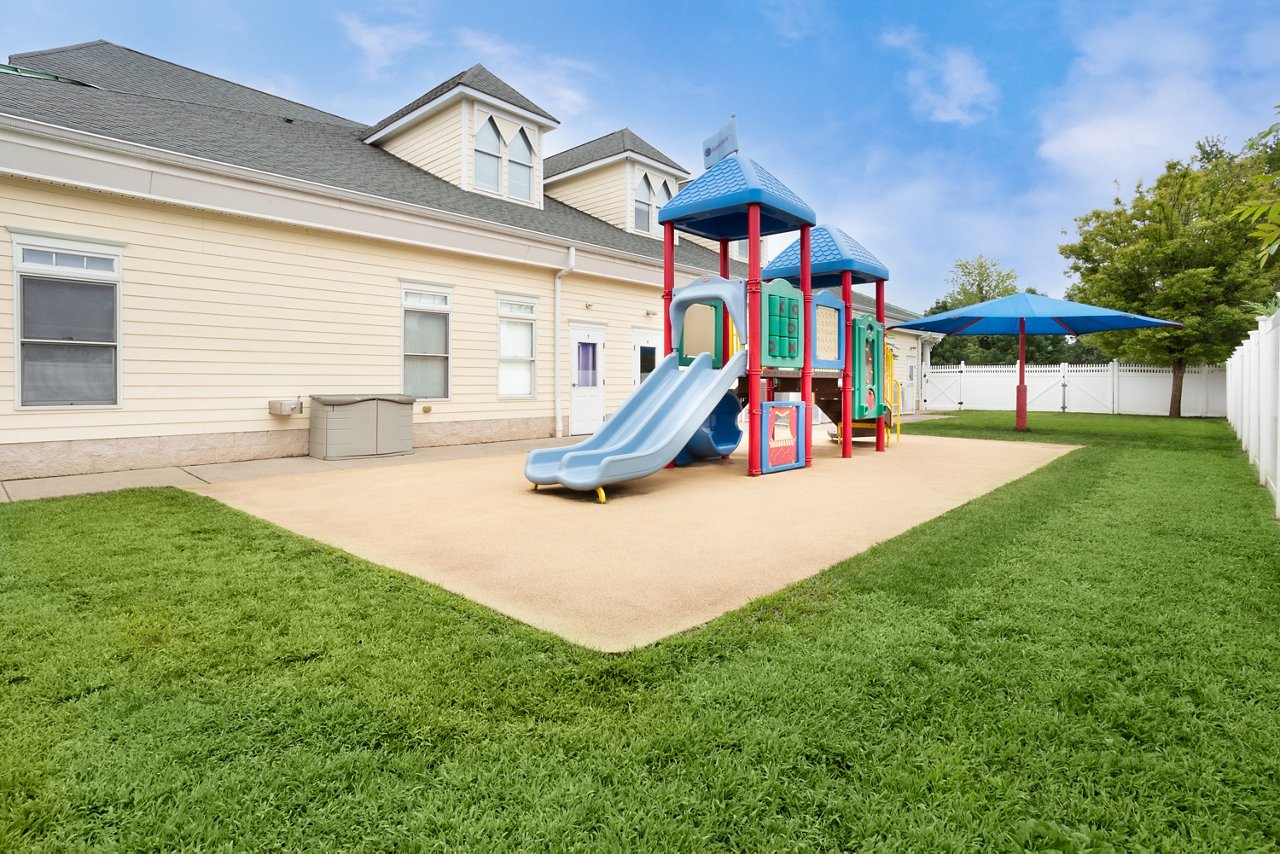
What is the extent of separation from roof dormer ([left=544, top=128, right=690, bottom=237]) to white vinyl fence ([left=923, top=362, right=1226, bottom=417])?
1224 cm

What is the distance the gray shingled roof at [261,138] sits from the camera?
767 centimetres

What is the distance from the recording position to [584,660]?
96.3 inches

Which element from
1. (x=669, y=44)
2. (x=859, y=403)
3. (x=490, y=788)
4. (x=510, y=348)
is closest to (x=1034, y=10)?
(x=669, y=44)

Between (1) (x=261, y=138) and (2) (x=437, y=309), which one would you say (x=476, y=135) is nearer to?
(1) (x=261, y=138)

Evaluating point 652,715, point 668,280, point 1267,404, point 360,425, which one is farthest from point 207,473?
point 1267,404

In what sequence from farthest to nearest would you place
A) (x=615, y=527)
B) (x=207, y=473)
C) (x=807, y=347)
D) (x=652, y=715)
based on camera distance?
(x=807, y=347) < (x=207, y=473) < (x=615, y=527) < (x=652, y=715)

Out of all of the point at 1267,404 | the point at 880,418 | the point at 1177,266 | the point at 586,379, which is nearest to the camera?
the point at 1267,404

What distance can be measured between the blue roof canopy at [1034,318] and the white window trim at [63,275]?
40.9 feet

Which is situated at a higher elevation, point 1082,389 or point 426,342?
point 426,342

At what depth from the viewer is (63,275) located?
697 centimetres

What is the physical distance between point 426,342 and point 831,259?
6480mm

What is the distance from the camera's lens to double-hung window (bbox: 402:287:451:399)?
10078 millimetres

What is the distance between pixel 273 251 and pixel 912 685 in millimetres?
9220

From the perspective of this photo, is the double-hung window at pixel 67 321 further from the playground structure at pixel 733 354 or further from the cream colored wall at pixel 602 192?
the cream colored wall at pixel 602 192
